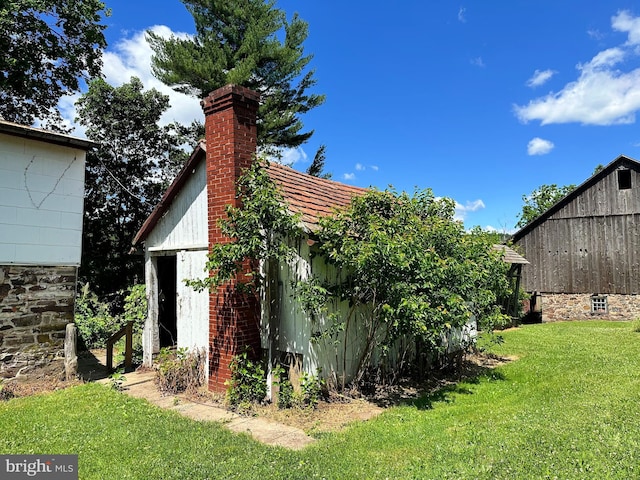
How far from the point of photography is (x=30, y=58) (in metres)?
15.8

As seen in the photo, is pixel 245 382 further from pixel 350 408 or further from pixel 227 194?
pixel 227 194

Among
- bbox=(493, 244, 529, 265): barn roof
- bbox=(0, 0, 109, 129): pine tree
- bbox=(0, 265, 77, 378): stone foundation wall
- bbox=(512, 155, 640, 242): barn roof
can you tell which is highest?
bbox=(0, 0, 109, 129): pine tree

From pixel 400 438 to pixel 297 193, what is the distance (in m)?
4.53

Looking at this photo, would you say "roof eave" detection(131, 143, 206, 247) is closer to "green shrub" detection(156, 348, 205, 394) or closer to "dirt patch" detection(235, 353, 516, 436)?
"green shrub" detection(156, 348, 205, 394)

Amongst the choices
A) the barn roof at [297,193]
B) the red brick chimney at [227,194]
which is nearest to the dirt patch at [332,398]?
the red brick chimney at [227,194]

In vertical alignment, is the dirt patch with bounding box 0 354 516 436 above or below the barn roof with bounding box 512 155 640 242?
below

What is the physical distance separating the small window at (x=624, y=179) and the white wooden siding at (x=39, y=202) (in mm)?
20852

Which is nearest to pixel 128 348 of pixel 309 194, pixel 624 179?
pixel 309 194

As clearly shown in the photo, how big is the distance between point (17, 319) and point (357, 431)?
6.86 meters

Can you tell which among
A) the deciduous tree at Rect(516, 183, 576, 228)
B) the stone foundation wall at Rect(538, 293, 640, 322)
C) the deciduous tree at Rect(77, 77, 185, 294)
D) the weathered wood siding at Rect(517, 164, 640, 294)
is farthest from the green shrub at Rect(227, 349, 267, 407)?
the deciduous tree at Rect(516, 183, 576, 228)

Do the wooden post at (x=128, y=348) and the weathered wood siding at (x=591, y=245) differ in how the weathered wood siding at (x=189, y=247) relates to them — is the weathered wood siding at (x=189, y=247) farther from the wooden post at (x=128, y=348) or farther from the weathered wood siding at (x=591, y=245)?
the weathered wood siding at (x=591, y=245)

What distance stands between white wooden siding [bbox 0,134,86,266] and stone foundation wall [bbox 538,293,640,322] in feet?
64.6

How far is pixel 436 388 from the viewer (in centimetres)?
748

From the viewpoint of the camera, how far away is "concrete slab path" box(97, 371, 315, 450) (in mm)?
5113
